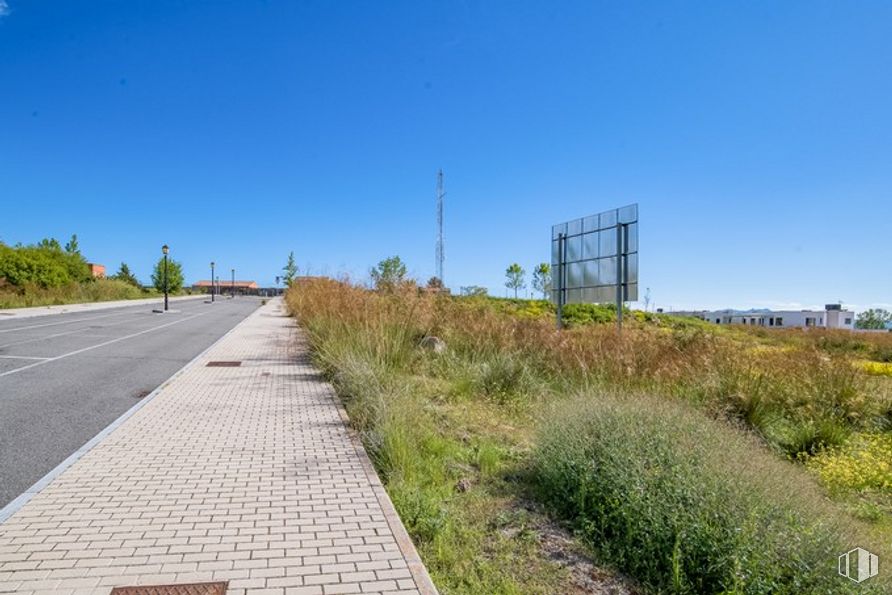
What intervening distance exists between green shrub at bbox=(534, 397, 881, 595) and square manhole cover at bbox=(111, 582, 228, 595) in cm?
241

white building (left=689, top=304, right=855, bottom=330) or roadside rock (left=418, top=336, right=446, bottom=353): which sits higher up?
roadside rock (left=418, top=336, right=446, bottom=353)

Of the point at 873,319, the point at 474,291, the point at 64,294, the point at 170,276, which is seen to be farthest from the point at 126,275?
the point at 873,319

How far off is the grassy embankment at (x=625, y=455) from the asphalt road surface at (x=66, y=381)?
126 inches

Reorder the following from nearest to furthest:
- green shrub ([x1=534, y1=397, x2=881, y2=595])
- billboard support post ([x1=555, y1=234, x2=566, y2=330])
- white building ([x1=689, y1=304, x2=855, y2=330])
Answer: green shrub ([x1=534, y1=397, x2=881, y2=595]) → billboard support post ([x1=555, y1=234, x2=566, y2=330]) → white building ([x1=689, y1=304, x2=855, y2=330])

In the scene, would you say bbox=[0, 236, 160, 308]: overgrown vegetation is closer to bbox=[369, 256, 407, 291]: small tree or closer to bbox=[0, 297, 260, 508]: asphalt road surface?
bbox=[0, 297, 260, 508]: asphalt road surface

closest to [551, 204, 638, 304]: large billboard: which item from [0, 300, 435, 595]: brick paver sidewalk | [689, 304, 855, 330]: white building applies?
[0, 300, 435, 595]: brick paver sidewalk

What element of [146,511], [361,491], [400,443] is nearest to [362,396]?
[400,443]

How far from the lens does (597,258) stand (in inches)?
611

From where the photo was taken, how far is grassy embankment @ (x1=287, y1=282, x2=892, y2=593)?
3.21 metres

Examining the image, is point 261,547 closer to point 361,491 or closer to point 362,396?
point 361,491

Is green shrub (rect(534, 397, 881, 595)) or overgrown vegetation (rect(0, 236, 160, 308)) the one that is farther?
overgrown vegetation (rect(0, 236, 160, 308))

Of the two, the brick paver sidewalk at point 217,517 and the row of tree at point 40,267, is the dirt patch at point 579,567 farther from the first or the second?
the row of tree at point 40,267

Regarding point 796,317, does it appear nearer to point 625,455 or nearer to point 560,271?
point 560,271

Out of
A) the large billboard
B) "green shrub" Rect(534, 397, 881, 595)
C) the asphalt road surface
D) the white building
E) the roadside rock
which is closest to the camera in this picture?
"green shrub" Rect(534, 397, 881, 595)
